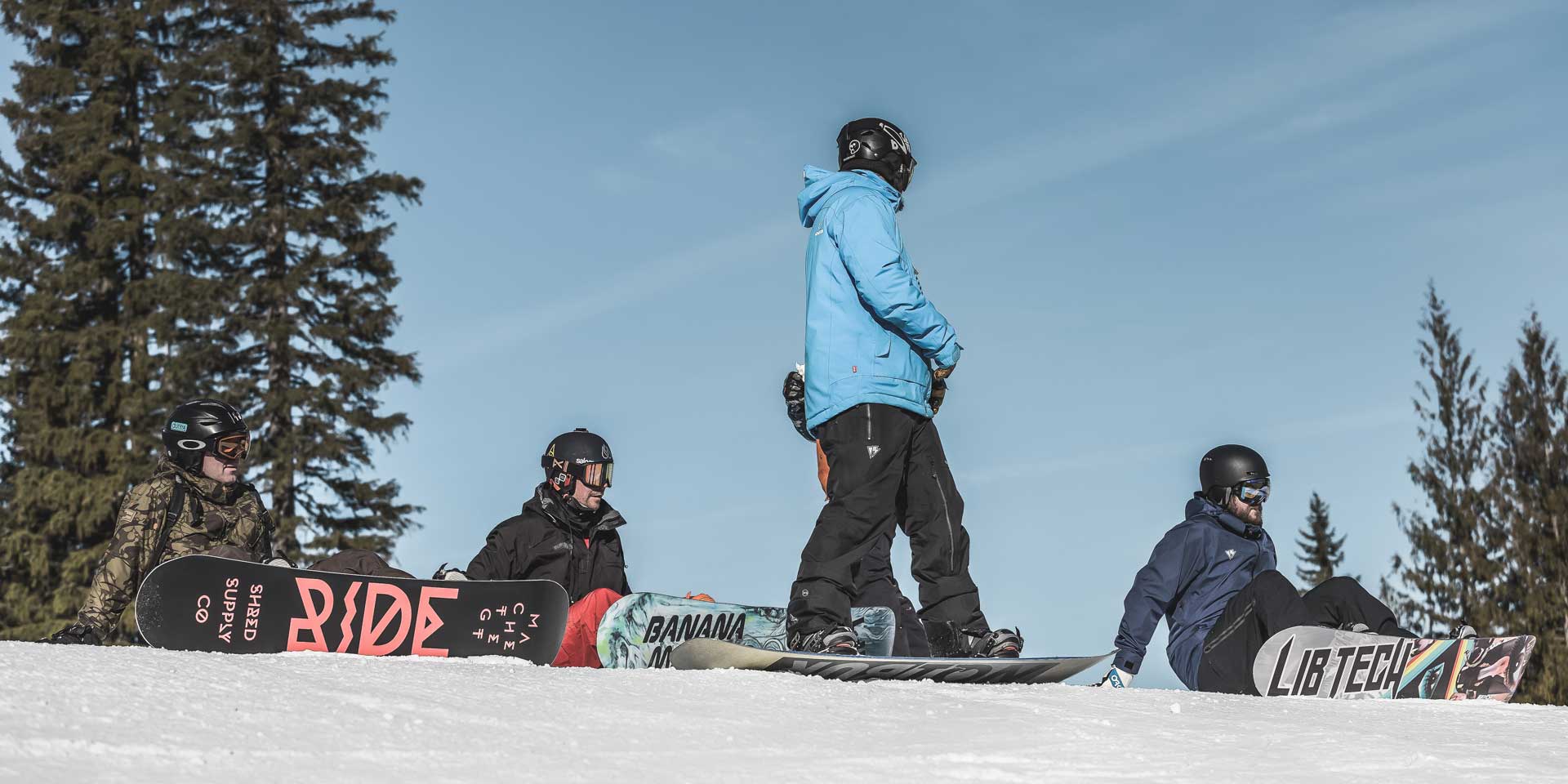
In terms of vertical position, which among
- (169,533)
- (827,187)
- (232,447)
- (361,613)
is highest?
(827,187)

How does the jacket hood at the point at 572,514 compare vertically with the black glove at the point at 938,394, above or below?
below

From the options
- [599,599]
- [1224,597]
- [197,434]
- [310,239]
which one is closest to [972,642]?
[1224,597]

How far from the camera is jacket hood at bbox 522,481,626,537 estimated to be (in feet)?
24.8

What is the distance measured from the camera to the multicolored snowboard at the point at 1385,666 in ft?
21.4

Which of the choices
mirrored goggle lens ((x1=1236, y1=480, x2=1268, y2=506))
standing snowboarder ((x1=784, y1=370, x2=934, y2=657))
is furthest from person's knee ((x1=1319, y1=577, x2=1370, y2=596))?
standing snowboarder ((x1=784, y1=370, x2=934, y2=657))

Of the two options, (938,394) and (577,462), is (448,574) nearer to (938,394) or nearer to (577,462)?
(577,462)

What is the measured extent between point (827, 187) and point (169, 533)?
380cm

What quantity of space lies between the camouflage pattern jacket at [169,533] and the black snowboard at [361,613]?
0.52 meters

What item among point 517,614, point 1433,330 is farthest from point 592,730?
point 1433,330

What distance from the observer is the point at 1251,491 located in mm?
7309

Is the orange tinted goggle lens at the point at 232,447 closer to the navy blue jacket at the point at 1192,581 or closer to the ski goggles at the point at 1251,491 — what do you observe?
the navy blue jacket at the point at 1192,581

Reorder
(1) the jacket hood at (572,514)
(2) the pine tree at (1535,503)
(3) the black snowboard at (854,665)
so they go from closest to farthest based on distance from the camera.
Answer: (3) the black snowboard at (854,665), (1) the jacket hood at (572,514), (2) the pine tree at (1535,503)

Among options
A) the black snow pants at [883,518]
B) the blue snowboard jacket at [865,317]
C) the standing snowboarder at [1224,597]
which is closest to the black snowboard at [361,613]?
the black snow pants at [883,518]

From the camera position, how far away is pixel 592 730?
359 centimetres
